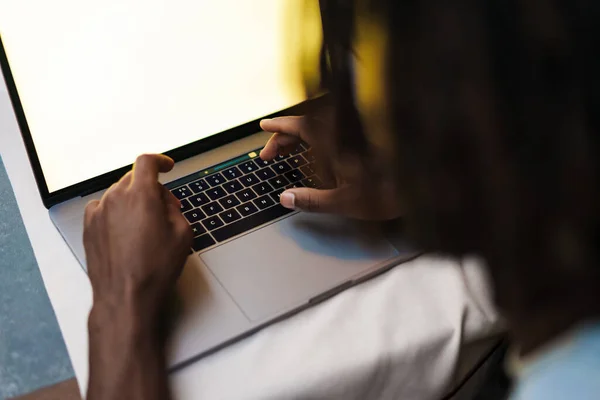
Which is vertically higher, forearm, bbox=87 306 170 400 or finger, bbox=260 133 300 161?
finger, bbox=260 133 300 161

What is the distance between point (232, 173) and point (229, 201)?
0.14 ft

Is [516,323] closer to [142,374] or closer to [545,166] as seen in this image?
[545,166]

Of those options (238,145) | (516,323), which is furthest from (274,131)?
(516,323)

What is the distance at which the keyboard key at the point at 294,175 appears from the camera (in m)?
0.69

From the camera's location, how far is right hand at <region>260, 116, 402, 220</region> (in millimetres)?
569

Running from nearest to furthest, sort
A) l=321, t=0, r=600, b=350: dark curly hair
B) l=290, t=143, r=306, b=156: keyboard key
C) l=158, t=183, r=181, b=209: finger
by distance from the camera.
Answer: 1. l=321, t=0, r=600, b=350: dark curly hair
2. l=158, t=183, r=181, b=209: finger
3. l=290, t=143, r=306, b=156: keyboard key

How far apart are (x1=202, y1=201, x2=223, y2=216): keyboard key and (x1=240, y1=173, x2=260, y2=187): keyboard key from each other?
43 millimetres

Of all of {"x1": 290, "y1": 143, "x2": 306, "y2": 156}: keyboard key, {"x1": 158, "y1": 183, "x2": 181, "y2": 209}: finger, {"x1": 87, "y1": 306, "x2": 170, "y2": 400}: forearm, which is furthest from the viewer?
A: {"x1": 290, "y1": 143, "x2": 306, "y2": 156}: keyboard key

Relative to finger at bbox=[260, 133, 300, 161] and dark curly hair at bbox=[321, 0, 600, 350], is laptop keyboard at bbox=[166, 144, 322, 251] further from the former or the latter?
dark curly hair at bbox=[321, 0, 600, 350]

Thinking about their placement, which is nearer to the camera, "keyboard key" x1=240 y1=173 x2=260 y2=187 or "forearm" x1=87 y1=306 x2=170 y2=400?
"forearm" x1=87 y1=306 x2=170 y2=400

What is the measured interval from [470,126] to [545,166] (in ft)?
0.15

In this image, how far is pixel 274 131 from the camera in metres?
0.71

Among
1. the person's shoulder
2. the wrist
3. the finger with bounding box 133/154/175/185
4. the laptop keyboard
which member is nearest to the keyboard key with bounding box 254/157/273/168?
the laptop keyboard

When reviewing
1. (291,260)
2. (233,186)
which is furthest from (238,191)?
(291,260)
